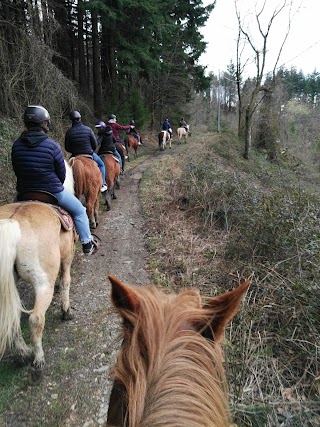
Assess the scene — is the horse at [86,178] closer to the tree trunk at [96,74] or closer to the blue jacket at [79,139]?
the blue jacket at [79,139]

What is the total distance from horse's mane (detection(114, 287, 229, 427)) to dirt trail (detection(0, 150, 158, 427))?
20.9 inches

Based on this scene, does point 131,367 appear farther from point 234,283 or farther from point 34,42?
point 34,42

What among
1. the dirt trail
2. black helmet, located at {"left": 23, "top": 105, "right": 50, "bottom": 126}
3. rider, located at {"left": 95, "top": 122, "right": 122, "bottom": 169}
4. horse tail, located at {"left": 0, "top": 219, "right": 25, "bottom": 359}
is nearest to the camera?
horse tail, located at {"left": 0, "top": 219, "right": 25, "bottom": 359}

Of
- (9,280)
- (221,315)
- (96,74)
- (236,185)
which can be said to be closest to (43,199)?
(9,280)

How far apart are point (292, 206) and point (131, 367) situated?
15.6 feet

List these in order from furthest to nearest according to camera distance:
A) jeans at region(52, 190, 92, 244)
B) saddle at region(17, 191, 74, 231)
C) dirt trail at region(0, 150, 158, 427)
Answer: jeans at region(52, 190, 92, 244) < saddle at region(17, 191, 74, 231) < dirt trail at region(0, 150, 158, 427)

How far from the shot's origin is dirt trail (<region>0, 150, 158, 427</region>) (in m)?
2.79

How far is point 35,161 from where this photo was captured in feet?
11.6

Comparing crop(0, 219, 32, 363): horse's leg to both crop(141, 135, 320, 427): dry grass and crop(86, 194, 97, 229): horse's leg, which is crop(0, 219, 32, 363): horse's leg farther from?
crop(86, 194, 97, 229): horse's leg

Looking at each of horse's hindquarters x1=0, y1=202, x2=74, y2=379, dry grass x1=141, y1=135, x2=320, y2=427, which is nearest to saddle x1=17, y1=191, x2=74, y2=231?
horse's hindquarters x1=0, y1=202, x2=74, y2=379

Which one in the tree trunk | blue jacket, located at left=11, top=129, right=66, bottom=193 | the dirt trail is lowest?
the dirt trail

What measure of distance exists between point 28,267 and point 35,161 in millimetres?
1353

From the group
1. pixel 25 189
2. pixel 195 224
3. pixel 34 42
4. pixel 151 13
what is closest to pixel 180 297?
pixel 25 189

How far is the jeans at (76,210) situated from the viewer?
4.04 metres
